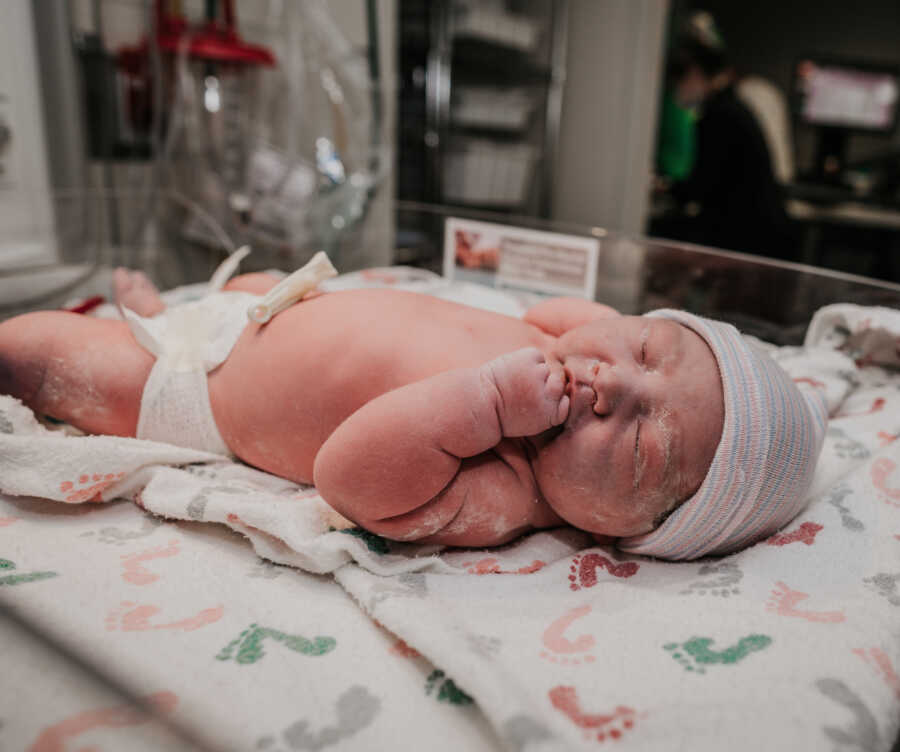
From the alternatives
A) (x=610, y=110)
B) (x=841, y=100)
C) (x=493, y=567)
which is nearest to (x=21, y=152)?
(x=493, y=567)

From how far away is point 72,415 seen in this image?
88cm

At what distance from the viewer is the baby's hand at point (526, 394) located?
669 mm

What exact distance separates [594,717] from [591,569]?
0.79 feet

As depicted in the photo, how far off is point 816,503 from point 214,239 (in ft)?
4.41

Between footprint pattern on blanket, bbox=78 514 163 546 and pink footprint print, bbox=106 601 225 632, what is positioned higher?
pink footprint print, bbox=106 601 225 632

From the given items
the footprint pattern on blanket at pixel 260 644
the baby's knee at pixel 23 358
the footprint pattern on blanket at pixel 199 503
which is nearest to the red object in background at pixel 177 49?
the baby's knee at pixel 23 358

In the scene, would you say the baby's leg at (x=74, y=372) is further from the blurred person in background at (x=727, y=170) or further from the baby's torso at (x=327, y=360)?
the blurred person in background at (x=727, y=170)

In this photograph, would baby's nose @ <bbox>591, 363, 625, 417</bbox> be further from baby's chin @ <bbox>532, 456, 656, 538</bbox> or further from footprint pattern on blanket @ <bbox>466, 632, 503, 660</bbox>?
footprint pattern on blanket @ <bbox>466, 632, 503, 660</bbox>

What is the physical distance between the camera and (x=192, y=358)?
35.0 inches

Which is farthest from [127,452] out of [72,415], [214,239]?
[214,239]

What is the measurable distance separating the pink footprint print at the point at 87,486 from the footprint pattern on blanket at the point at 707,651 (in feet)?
1.97

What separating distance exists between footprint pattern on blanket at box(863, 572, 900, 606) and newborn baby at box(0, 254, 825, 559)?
Answer: 102 millimetres

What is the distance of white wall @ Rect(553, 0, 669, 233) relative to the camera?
2607 mm

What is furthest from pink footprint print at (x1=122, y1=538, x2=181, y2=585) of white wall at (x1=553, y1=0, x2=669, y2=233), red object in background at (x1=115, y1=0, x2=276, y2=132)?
white wall at (x1=553, y1=0, x2=669, y2=233)
